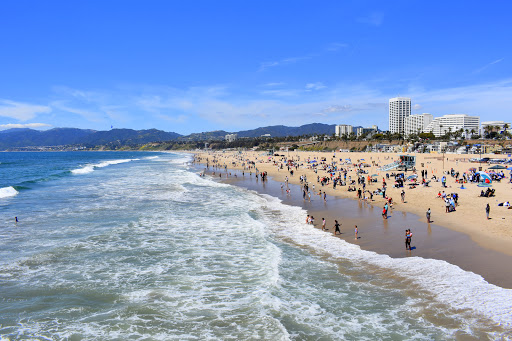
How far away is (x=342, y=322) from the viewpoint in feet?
29.1

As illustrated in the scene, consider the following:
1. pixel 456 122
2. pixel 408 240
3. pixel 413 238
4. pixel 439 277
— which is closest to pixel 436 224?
pixel 413 238

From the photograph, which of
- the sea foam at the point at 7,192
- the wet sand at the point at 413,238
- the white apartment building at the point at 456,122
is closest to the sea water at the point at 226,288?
the wet sand at the point at 413,238

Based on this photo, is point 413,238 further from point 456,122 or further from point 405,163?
point 456,122

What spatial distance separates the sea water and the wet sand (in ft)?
2.59

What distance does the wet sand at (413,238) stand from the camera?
39.4 feet

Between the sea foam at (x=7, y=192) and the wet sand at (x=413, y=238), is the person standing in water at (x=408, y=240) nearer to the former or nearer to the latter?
the wet sand at (x=413, y=238)

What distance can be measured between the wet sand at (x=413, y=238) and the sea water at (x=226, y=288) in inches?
31.0

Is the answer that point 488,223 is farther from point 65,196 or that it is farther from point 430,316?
point 65,196

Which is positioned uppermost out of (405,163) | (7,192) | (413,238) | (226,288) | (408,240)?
(405,163)

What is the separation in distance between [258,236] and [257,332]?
28.3ft

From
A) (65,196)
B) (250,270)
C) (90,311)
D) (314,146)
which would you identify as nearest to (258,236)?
(250,270)

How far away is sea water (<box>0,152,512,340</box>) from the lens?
8594 millimetres

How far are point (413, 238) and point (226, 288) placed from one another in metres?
9.72

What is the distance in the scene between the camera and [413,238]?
15.8 meters
